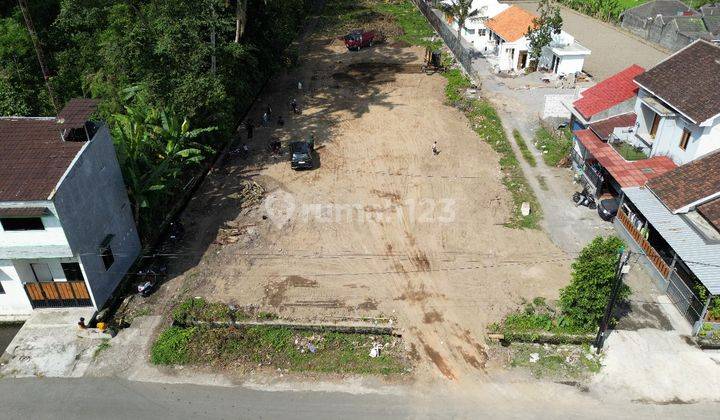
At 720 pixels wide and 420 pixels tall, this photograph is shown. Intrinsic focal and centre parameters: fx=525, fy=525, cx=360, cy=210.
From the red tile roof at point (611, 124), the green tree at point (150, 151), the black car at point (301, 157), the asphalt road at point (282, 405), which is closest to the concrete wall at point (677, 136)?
the red tile roof at point (611, 124)

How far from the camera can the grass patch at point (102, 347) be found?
22422 mm

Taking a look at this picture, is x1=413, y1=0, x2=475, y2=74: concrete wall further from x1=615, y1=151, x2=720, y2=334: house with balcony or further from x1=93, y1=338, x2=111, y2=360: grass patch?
x1=93, y1=338, x2=111, y2=360: grass patch

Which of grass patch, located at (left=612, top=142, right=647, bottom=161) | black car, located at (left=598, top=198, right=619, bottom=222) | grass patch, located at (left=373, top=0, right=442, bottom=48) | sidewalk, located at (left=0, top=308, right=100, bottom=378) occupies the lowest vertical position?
grass patch, located at (left=373, top=0, right=442, bottom=48)

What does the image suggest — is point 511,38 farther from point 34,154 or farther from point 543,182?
point 34,154

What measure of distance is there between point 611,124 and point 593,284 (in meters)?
16.1

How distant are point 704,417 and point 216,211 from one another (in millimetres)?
25673

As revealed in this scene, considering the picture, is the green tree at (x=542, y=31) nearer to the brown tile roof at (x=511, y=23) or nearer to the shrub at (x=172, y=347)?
the brown tile roof at (x=511, y=23)

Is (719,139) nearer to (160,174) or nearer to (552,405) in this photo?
(552,405)

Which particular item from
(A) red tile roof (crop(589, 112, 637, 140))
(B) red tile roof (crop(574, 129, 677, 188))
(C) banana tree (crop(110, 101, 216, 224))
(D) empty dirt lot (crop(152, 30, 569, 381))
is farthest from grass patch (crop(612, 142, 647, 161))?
(C) banana tree (crop(110, 101, 216, 224))

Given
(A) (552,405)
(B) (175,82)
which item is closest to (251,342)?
(A) (552,405)

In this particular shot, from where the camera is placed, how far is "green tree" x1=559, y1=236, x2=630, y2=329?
21.4 metres

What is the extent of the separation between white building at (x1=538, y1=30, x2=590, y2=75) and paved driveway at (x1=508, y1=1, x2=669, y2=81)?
279 centimetres

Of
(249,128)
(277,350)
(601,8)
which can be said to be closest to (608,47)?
(601,8)

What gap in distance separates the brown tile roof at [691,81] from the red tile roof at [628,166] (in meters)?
3.17
